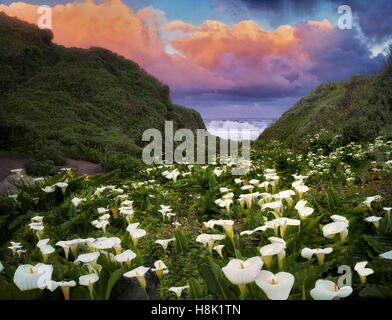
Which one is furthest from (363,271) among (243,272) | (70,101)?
(70,101)

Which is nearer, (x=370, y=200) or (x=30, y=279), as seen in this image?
(x=30, y=279)

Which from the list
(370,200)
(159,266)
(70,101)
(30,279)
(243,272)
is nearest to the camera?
(243,272)

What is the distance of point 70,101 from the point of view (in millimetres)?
18969

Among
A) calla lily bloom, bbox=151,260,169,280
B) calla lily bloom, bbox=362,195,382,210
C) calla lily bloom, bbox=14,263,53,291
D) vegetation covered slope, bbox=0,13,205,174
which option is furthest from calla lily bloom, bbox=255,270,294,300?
vegetation covered slope, bbox=0,13,205,174

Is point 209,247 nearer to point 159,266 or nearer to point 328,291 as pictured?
point 159,266

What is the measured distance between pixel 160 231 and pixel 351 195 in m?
2.61

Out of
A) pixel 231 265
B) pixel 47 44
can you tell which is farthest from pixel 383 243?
pixel 47 44

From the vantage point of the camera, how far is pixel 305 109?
81.1 feet

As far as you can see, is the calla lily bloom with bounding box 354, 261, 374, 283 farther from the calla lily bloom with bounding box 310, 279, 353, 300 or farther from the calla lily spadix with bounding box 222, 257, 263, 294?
the calla lily spadix with bounding box 222, 257, 263, 294

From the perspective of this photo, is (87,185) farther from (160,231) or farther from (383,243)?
(383,243)

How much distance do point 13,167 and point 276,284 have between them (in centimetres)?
908

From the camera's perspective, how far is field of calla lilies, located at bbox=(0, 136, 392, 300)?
1.71 metres

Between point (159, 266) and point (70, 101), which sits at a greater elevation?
point (70, 101)

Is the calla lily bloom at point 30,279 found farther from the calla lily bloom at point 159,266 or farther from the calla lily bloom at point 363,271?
the calla lily bloom at point 363,271
